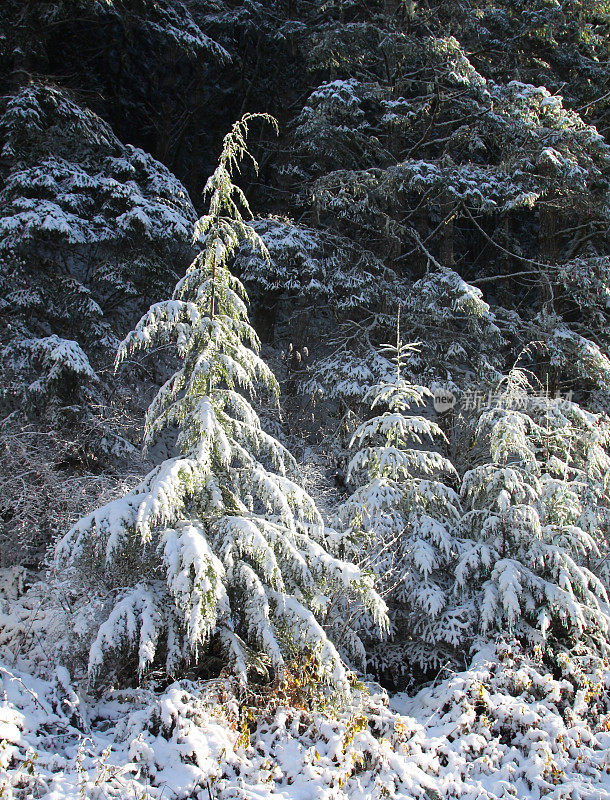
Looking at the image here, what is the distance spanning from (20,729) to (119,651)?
2.39 feet

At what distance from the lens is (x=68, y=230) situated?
347 inches

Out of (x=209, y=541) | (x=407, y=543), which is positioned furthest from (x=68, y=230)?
(x=407, y=543)

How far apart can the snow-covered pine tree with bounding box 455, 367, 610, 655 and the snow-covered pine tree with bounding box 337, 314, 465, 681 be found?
0.89 ft

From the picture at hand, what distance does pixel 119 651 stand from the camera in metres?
4.00

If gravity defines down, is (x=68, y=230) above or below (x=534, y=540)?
above

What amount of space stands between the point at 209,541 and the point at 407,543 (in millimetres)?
2440

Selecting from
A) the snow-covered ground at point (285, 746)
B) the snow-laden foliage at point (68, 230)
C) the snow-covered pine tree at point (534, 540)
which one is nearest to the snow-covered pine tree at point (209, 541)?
the snow-covered ground at point (285, 746)

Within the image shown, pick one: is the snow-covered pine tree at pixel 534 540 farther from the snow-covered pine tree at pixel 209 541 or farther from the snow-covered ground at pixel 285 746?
the snow-covered pine tree at pixel 209 541

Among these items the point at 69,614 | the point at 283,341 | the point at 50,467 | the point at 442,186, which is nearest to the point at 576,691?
the point at 69,614

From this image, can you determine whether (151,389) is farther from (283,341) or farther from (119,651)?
(119,651)

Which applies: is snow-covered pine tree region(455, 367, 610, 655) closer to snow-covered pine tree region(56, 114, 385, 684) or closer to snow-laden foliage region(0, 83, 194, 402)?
snow-covered pine tree region(56, 114, 385, 684)

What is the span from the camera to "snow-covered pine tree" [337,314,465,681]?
18.0 feet

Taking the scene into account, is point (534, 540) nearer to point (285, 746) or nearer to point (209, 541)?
point (285, 746)

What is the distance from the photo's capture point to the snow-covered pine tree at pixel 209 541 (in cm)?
381
